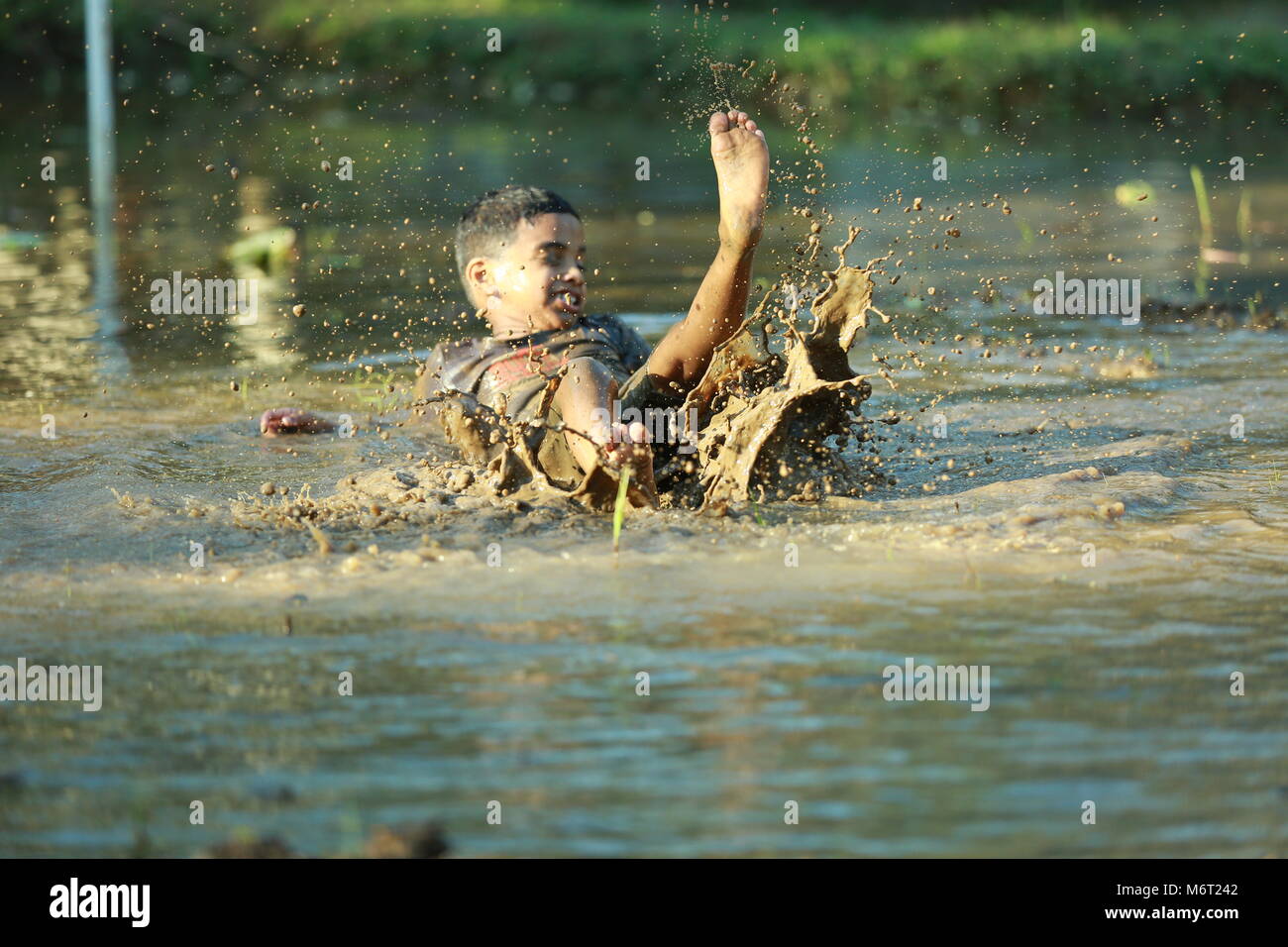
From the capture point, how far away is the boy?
5.91 m

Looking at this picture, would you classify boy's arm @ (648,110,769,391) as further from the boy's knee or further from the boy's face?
the boy's face

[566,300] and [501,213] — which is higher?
[501,213]

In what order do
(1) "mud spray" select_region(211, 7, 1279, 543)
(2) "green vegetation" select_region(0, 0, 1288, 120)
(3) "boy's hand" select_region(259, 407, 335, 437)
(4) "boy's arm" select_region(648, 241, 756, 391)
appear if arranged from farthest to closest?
(2) "green vegetation" select_region(0, 0, 1288, 120) → (3) "boy's hand" select_region(259, 407, 335, 437) → (1) "mud spray" select_region(211, 7, 1279, 543) → (4) "boy's arm" select_region(648, 241, 756, 391)

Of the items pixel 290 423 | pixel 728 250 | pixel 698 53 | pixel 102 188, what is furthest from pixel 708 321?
pixel 698 53

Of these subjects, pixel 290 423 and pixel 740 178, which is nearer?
pixel 740 178

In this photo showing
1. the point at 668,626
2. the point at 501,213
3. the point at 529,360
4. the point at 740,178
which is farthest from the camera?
the point at 501,213

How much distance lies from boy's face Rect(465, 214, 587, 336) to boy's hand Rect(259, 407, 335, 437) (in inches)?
56.1

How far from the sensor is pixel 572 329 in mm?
6691

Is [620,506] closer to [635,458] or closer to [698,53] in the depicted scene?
[635,458]

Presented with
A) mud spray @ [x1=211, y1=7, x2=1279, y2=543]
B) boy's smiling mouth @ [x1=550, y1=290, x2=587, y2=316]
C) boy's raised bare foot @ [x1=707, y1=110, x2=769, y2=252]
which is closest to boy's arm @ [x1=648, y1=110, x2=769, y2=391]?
boy's raised bare foot @ [x1=707, y1=110, x2=769, y2=252]

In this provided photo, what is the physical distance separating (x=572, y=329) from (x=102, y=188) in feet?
37.3

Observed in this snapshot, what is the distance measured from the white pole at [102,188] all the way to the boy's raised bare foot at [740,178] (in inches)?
208
